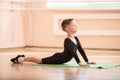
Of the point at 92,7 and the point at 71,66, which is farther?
the point at 92,7

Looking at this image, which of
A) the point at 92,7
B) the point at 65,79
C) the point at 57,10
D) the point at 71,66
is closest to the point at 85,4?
the point at 92,7

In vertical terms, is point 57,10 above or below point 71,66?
above

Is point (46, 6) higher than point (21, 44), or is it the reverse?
point (46, 6)

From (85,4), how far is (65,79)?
7.69ft

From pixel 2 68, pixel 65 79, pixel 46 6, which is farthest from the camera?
pixel 46 6

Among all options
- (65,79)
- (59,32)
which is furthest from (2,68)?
(59,32)

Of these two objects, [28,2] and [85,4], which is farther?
[28,2]

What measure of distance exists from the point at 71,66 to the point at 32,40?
192cm

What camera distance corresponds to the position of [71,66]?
8.74 feet

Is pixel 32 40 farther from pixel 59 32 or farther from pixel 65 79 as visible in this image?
pixel 65 79

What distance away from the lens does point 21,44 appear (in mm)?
4488

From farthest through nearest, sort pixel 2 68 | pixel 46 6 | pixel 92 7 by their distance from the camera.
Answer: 1. pixel 46 6
2. pixel 92 7
3. pixel 2 68

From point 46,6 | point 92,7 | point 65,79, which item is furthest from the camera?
point 46,6

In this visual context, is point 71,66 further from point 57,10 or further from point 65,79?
point 57,10
